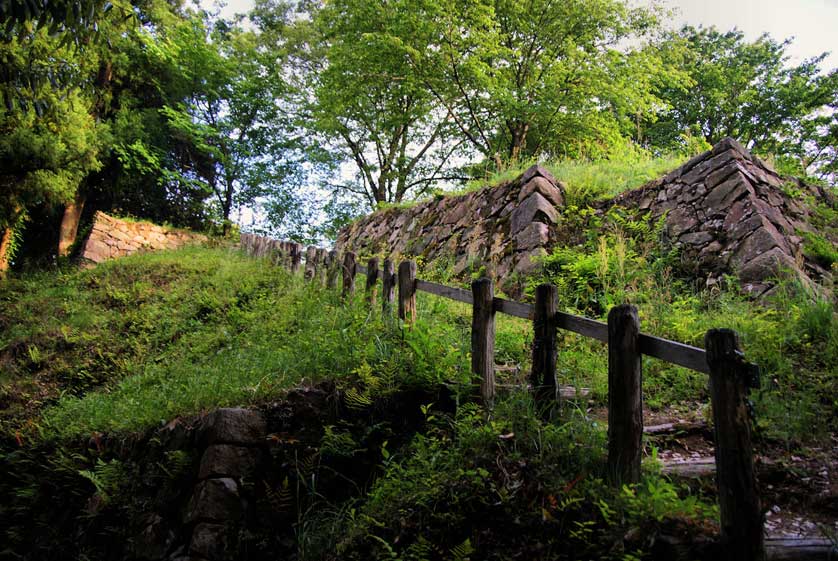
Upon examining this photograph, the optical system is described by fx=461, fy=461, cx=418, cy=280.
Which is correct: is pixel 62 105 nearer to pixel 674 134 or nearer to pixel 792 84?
pixel 674 134

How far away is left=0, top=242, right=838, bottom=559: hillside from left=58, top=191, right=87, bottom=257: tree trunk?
9.05 meters

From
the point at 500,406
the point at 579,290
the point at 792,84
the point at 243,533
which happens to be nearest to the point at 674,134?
the point at 792,84

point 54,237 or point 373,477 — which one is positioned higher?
point 54,237

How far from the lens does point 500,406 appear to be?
10.9ft

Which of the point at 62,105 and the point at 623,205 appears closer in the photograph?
the point at 623,205

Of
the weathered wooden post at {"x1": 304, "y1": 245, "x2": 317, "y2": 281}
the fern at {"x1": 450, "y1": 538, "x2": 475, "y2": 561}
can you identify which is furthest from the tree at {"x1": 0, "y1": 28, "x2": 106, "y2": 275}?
the fern at {"x1": 450, "y1": 538, "x2": 475, "y2": 561}

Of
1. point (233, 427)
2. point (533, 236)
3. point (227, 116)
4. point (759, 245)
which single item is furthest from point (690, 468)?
point (227, 116)

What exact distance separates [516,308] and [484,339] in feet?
1.24

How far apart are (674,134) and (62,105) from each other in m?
20.8

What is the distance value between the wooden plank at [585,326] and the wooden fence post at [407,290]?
75.2 inches

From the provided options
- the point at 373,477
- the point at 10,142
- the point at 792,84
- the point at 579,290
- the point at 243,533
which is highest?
the point at 792,84

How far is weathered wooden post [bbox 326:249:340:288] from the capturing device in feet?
23.2

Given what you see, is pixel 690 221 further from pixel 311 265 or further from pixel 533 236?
pixel 311 265

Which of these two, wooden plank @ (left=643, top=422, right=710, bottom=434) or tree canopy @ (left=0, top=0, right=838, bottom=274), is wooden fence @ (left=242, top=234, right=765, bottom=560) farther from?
tree canopy @ (left=0, top=0, right=838, bottom=274)
